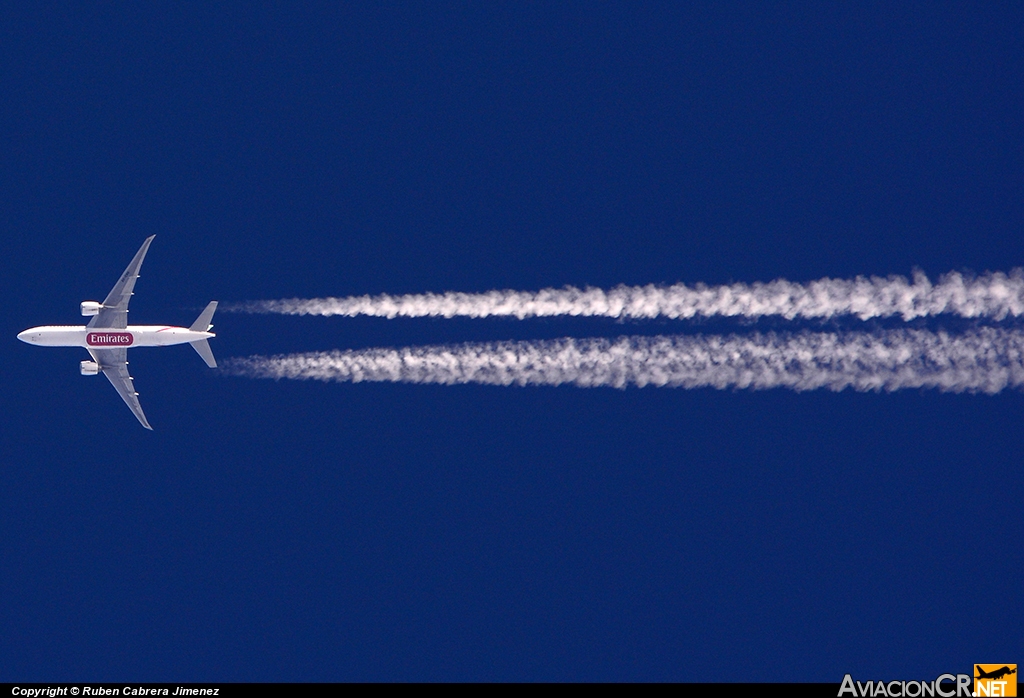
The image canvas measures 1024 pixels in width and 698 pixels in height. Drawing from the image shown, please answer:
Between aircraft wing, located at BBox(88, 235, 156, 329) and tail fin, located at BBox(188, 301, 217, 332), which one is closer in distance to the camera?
tail fin, located at BBox(188, 301, 217, 332)

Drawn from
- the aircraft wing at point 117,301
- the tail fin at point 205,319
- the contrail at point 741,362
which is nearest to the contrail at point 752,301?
the contrail at point 741,362

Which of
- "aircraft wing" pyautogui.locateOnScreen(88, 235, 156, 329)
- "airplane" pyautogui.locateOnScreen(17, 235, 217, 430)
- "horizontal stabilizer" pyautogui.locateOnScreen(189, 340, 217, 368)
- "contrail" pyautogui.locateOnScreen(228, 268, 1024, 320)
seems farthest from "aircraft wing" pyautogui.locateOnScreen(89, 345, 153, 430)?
"contrail" pyautogui.locateOnScreen(228, 268, 1024, 320)

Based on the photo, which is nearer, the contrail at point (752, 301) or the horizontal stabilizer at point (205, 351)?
the contrail at point (752, 301)

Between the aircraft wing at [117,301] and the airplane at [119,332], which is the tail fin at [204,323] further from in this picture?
the aircraft wing at [117,301]

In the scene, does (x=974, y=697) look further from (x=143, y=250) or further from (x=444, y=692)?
(x=143, y=250)

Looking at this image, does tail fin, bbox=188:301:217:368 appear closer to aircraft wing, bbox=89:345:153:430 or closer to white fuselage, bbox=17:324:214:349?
white fuselage, bbox=17:324:214:349

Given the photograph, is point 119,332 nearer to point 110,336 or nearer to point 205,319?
point 110,336
